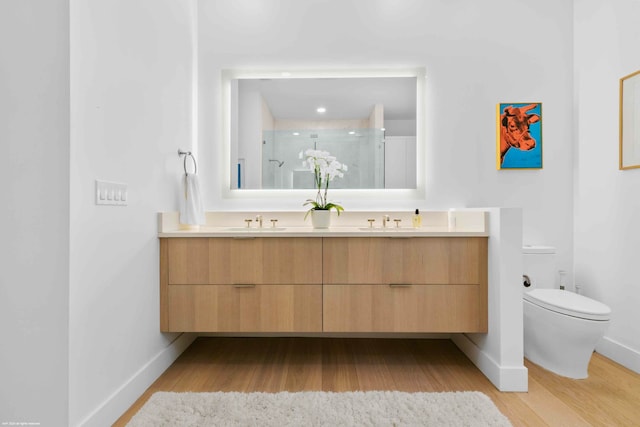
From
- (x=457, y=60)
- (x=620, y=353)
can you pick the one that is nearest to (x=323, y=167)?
(x=457, y=60)

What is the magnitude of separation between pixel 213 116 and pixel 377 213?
4.63 ft

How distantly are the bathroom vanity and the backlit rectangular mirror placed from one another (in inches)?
27.7

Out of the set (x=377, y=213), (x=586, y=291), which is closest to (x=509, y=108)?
(x=377, y=213)

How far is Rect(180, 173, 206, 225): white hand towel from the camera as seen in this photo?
81.1 inches

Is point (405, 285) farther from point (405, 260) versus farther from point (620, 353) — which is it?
point (620, 353)

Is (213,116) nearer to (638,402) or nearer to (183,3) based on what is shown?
(183,3)

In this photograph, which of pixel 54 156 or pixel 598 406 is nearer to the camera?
pixel 54 156

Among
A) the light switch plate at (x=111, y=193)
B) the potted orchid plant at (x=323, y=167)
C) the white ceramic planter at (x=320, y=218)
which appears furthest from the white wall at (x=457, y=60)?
the light switch plate at (x=111, y=193)

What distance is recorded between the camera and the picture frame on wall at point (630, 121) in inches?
76.6

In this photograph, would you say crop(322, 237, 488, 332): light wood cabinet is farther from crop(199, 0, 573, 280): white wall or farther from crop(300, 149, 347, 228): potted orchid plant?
crop(199, 0, 573, 280): white wall

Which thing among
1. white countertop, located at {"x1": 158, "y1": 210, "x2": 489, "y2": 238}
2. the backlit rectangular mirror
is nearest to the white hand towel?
white countertop, located at {"x1": 158, "y1": 210, "x2": 489, "y2": 238}

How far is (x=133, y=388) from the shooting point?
1589 millimetres

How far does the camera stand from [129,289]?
61.9 inches

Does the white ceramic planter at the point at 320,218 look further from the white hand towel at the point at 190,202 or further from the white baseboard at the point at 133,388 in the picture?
the white baseboard at the point at 133,388
